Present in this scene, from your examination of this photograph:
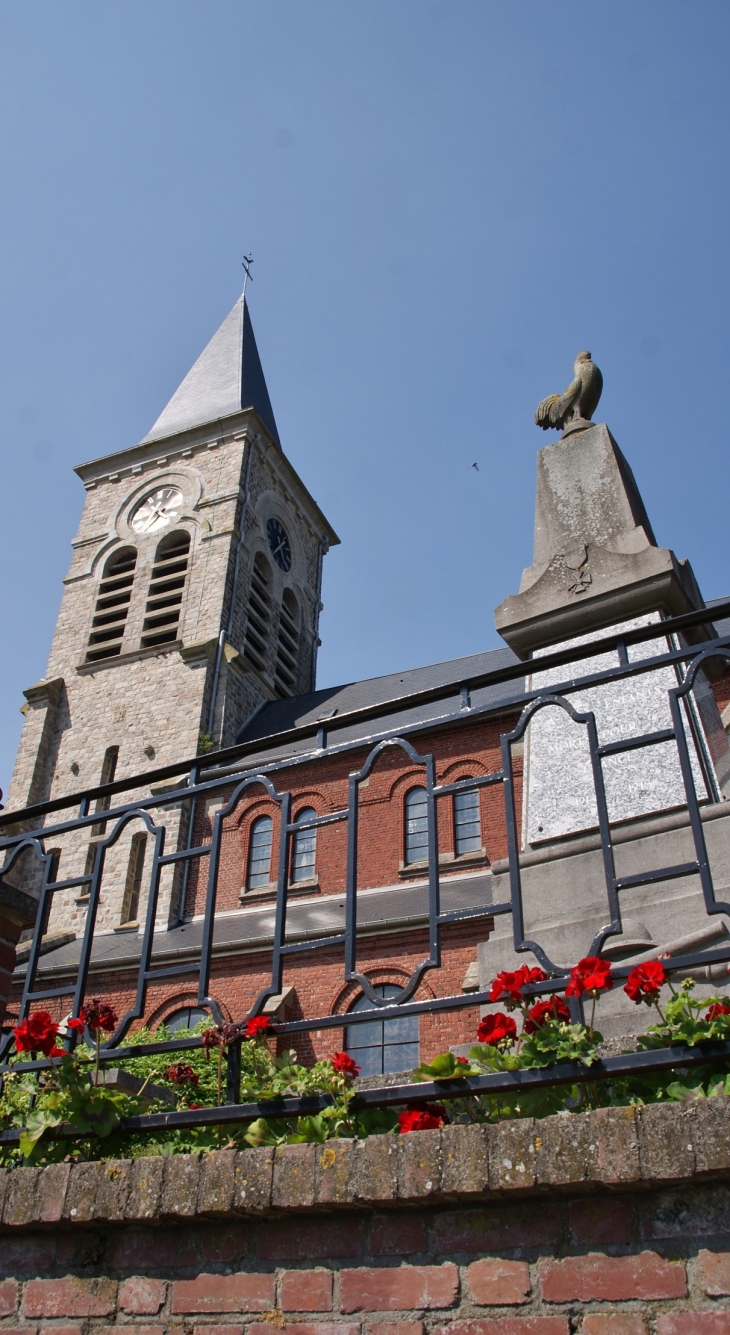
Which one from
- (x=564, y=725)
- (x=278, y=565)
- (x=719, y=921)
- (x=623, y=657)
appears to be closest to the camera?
(x=623, y=657)

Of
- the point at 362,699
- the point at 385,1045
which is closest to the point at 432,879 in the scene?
the point at 385,1045

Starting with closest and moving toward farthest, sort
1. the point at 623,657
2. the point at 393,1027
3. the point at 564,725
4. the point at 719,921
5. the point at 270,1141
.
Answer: the point at 270,1141 < the point at 623,657 < the point at 719,921 < the point at 564,725 < the point at 393,1027

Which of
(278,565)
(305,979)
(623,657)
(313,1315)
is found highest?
(278,565)

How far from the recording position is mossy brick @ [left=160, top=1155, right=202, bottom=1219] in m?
2.39

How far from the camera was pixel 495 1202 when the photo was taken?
215 centimetres

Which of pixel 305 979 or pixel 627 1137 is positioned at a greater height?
pixel 305 979

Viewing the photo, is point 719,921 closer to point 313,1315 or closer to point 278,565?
point 313,1315

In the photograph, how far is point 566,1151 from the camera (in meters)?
2.08

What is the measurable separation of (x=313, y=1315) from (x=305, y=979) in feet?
47.0

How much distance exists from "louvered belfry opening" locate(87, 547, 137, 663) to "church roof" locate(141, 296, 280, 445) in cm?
440

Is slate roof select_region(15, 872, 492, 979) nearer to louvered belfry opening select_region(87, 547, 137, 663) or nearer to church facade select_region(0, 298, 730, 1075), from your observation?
church facade select_region(0, 298, 730, 1075)

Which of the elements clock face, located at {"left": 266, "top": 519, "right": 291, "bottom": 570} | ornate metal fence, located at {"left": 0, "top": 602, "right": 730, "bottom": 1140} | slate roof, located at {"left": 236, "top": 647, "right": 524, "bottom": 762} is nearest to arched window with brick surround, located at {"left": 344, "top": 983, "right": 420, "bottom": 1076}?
slate roof, located at {"left": 236, "top": 647, "right": 524, "bottom": 762}

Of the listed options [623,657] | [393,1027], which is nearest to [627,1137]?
[623,657]

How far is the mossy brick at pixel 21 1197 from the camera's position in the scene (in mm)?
2592
